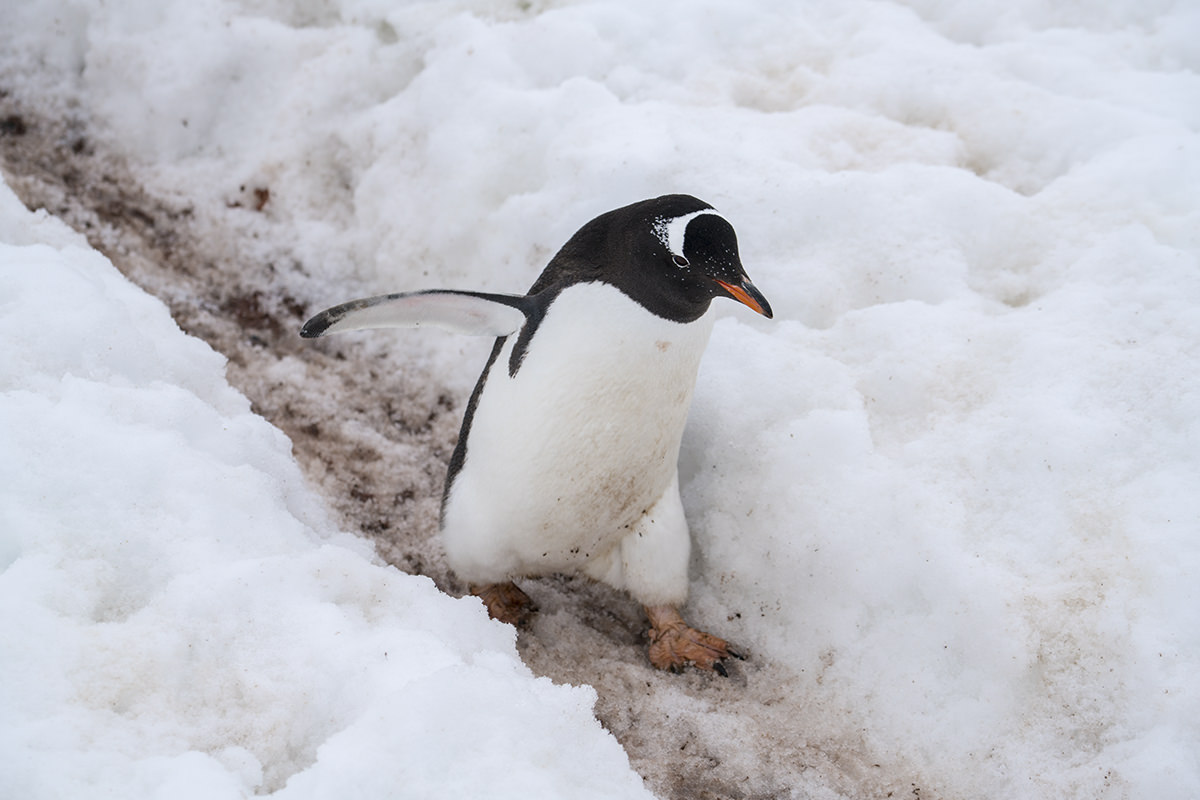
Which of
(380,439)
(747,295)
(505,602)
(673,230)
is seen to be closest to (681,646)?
(505,602)

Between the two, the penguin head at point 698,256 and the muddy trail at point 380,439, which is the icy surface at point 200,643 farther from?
the penguin head at point 698,256

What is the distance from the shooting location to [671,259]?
1.83 m

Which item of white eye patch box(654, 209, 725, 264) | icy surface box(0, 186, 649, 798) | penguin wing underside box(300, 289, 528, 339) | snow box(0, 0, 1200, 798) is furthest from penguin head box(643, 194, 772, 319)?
icy surface box(0, 186, 649, 798)

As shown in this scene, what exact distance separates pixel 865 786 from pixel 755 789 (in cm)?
22

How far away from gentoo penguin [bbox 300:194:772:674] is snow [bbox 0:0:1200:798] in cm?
20

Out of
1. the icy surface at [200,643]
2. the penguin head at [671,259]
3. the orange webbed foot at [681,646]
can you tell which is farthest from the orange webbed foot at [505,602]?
the penguin head at [671,259]

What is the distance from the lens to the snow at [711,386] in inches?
51.1

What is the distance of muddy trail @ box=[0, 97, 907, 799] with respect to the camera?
1748 millimetres

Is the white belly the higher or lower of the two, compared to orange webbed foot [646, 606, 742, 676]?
higher

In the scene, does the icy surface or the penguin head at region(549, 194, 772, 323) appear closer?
the icy surface

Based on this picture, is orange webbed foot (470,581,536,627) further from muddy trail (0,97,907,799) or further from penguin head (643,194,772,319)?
penguin head (643,194,772,319)

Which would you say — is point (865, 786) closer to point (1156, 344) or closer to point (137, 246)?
point (1156, 344)

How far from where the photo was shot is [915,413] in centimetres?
215

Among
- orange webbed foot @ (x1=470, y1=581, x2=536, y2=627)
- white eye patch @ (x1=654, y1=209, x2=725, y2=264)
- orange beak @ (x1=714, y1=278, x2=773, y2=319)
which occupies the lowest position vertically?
orange webbed foot @ (x1=470, y1=581, x2=536, y2=627)
